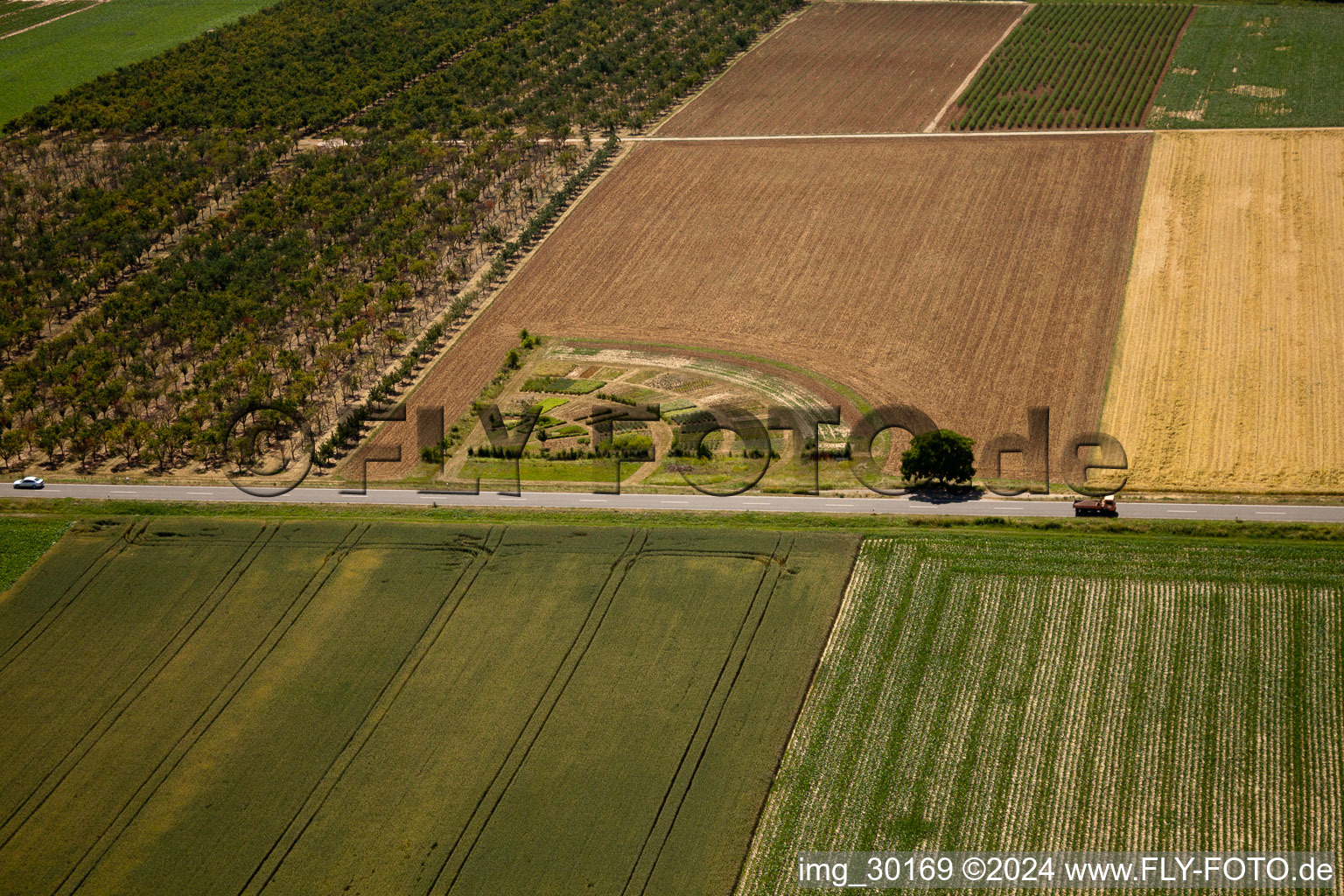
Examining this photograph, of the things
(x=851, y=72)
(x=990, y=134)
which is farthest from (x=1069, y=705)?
(x=851, y=72)

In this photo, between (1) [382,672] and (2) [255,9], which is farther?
(2) [255,9]

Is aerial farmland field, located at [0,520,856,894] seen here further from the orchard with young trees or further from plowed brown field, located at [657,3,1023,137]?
plowed brown field, located at [657,3,1023,137]

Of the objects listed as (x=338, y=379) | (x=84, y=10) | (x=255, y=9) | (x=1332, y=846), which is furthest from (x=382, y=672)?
(x=84, y=10)

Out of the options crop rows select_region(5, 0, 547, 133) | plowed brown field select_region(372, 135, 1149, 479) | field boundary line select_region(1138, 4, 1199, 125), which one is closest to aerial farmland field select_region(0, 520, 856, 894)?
plowed brown field select_region(372, 135, 1149, 479)

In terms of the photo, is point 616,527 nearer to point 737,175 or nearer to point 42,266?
point 737,175
